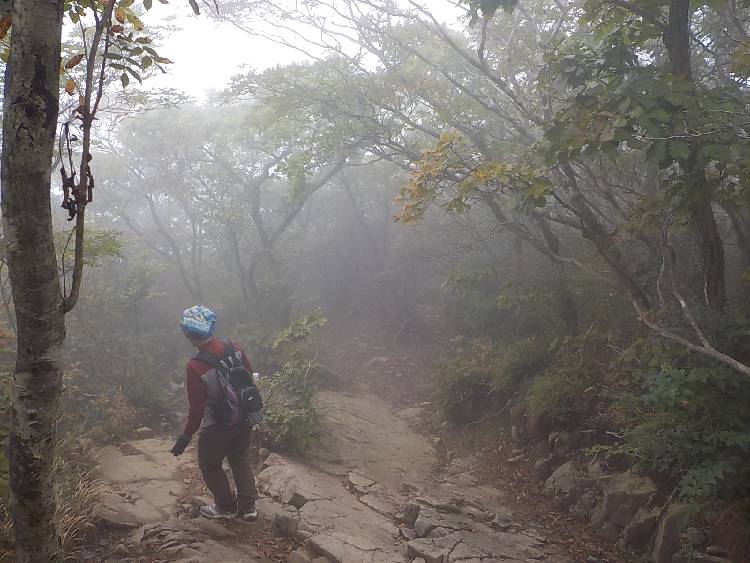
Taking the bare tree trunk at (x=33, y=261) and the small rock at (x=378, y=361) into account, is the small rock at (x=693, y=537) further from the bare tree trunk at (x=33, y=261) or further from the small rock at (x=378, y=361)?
the small rock at (x=378, y=361)

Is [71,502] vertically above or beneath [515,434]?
beneath

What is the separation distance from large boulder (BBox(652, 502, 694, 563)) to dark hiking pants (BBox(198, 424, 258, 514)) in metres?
3.52

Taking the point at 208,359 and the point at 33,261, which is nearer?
the point at 33,261

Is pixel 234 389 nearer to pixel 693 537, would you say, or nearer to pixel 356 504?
pixel 356 504

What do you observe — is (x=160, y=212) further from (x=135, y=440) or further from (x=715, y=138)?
(x=715, y=138)

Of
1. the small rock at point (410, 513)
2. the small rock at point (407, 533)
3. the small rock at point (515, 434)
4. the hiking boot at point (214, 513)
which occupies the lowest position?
the small rock at point (407, 533)

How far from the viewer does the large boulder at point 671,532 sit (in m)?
4.07

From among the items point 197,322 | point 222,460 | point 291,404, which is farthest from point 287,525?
point 291,404

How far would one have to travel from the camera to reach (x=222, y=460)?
4.50 m

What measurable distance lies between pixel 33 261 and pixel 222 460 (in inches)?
121

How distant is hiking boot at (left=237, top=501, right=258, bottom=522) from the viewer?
4453mm

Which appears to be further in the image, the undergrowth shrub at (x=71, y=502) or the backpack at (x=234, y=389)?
the backpack at (x=234, y=389)

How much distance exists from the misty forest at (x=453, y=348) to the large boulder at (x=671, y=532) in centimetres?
2

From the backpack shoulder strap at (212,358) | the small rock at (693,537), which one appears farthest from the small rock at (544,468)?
the backpack shoulder strap at (212,358)
